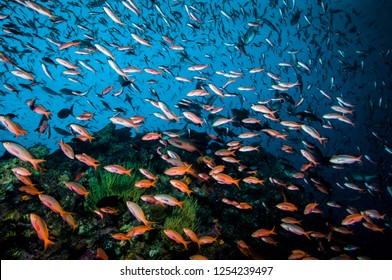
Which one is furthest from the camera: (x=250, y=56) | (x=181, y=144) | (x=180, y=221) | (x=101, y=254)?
(x=250, y=56)

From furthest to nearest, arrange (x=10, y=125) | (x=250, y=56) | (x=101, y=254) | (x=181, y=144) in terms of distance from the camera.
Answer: (x=250, y=56) < (x=181, y=144) < (x=10, y=125) < (x=101, y=254)

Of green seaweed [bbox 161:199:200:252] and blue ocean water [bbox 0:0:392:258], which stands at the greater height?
blue ocean water [bbox 0:0:392:258]

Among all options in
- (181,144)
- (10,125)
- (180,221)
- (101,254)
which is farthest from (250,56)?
(101,254)

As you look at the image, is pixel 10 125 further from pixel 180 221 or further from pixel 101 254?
pixel 180 221

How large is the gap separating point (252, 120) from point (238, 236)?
3.42 metres

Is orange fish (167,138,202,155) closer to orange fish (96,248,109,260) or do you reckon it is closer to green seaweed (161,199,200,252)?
green seaweed (161,199,200,252)

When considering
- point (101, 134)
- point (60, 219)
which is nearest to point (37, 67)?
point (101, 134)

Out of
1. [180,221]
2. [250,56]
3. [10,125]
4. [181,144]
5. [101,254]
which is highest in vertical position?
[250,56]

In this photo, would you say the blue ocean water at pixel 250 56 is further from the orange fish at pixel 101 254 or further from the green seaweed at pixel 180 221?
the orange fish at pixel 101 254

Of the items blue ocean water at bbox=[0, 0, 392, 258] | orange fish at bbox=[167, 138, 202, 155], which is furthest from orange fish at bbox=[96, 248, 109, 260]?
blue ocean water at bbox=[0, 0, 392, 258]

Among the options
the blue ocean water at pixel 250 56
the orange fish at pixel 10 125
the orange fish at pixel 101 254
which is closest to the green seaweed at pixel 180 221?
the orange fish at pixel 101 254

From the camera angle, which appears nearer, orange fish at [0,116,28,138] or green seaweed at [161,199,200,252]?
orange fish at [0,116,28,138]

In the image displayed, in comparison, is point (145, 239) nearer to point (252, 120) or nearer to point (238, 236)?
point (238, 236)

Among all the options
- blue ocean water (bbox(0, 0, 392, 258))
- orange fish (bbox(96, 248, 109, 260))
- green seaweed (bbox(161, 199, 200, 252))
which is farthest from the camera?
blue ocean water (bbox(0, 0, 392, 258))
